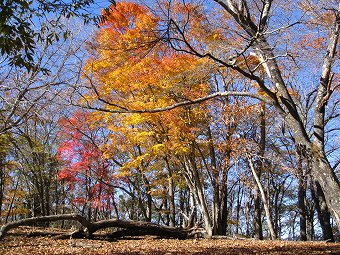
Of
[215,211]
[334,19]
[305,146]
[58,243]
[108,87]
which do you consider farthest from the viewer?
[215,211]

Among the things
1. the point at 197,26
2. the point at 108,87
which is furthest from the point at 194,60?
the point at 108,87

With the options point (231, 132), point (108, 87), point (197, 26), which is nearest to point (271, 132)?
point (231, 132)

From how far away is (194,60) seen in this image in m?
11.0

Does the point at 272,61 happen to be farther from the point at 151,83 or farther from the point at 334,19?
the point at 151,83

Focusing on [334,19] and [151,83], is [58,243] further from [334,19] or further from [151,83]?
[334,19]

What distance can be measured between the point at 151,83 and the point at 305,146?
22.2 ft

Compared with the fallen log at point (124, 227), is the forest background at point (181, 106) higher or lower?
higher

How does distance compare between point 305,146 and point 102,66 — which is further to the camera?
point 102,66

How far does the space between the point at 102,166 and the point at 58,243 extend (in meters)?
9.11

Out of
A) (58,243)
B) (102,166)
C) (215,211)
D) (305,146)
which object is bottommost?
(58,243)

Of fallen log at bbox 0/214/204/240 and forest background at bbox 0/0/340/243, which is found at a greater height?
forest background at bbox 0/0/340/243

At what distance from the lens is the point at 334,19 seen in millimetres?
6480

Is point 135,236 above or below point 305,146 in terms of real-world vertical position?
below

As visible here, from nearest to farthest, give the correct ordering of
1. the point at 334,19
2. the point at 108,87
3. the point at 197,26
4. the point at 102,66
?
1. the point at 334,19
2. the point at 197,26
3. the point at 102,66
4. the point at 108,87
